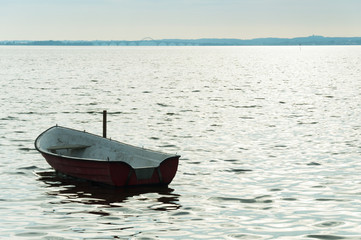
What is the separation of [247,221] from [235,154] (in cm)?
1046

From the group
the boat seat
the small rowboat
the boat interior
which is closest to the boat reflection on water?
the small rowboat

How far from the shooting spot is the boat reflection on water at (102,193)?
57.7ft

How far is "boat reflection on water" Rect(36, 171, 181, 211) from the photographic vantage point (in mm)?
17594

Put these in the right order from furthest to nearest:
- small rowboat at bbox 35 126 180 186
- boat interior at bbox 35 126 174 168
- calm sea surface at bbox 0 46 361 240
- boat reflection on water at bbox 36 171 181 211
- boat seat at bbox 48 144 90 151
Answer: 1. boat seat at bbox 48 144 90 151
2. boat interior at bbox 35 126 174 168
3. small rowboat at bbox 35 126 180 186
4. boat reflection on water at bbox 36 171 181 211
5. calm sea surface at bbox 0 46 361 240

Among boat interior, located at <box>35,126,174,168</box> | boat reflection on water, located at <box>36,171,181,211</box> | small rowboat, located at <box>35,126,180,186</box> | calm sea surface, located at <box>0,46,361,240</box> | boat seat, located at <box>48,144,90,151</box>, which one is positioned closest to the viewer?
calm sea surface, located at <box>0,46,361,240</box>

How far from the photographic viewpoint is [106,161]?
18609 millimetres

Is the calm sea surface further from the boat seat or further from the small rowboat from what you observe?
the boat seat

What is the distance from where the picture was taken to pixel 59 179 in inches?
825

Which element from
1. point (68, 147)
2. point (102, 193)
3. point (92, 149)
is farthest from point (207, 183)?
point (68, 147)

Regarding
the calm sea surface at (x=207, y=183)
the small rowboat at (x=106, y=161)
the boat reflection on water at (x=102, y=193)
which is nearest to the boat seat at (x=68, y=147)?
the small rowboat at (x=106, y=161)

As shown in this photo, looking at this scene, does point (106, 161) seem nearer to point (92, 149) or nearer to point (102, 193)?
point (102, 193)

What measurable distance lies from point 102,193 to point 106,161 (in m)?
1.08

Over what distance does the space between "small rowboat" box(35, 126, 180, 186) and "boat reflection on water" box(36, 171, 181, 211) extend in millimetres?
247

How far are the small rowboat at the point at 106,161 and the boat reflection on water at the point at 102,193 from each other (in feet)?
0.81
